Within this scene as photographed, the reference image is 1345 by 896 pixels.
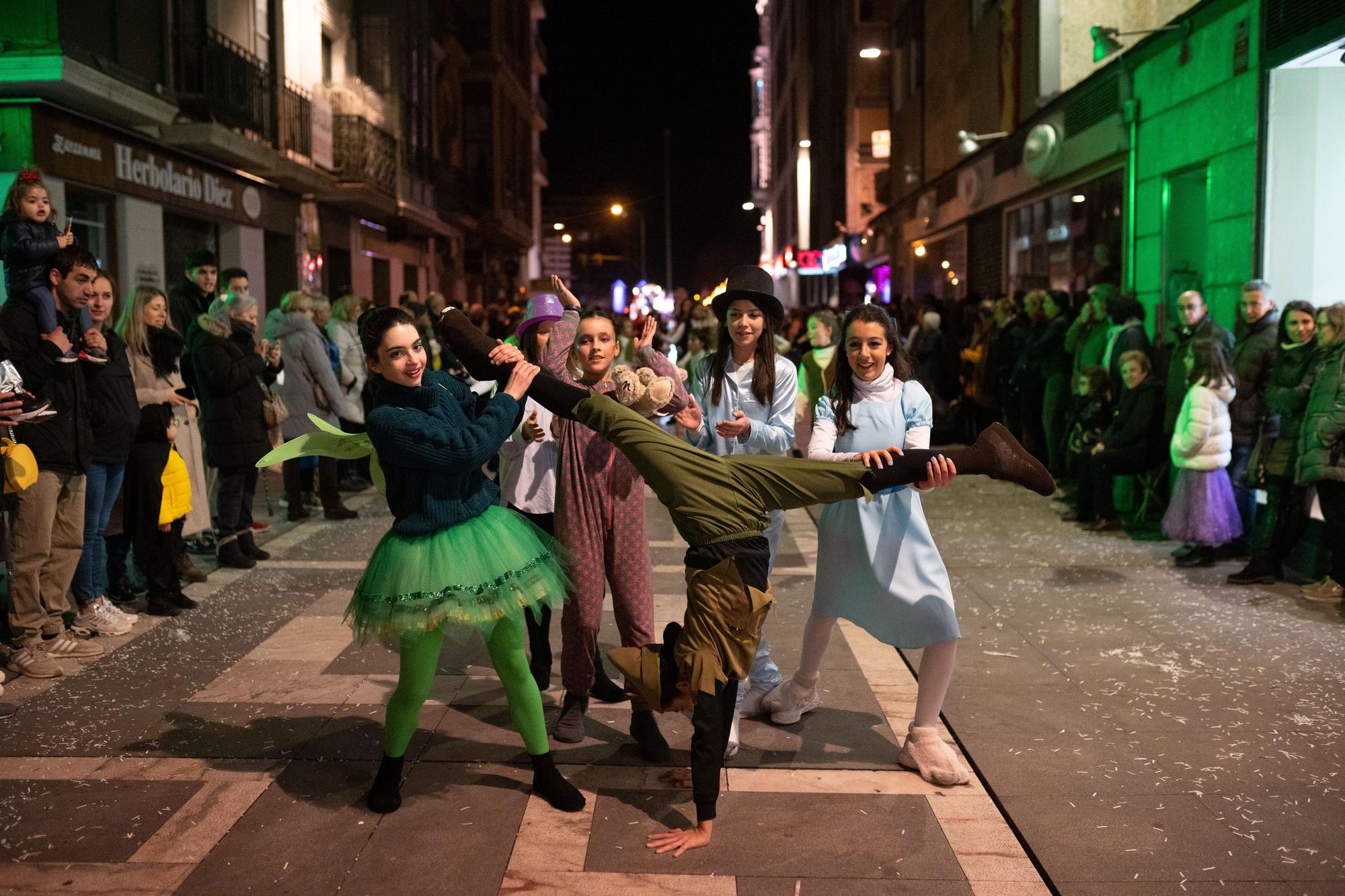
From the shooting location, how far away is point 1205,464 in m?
8.11

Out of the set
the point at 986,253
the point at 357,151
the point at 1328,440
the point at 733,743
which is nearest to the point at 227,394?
the point at 733,743

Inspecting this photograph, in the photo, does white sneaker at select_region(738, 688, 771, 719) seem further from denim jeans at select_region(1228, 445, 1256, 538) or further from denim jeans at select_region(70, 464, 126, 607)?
denim jeans at select_region(1228, 445, 1256, 538)

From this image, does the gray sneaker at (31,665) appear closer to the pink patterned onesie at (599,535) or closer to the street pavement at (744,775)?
the street pavement at (744,775)

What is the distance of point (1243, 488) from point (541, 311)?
5690 millimetres

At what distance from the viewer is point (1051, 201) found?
16.2 m

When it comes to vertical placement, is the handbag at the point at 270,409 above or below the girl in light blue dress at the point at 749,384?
below

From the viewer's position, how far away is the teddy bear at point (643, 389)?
13.3 feet

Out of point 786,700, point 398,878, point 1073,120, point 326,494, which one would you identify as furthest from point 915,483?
point 1073,120

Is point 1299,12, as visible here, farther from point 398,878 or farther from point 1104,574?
point 398,878

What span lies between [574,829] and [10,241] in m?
4.04

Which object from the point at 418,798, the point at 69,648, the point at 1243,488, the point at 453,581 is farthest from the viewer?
the point at 1243,488

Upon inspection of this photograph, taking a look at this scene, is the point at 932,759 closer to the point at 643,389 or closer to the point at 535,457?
the point at 643,389

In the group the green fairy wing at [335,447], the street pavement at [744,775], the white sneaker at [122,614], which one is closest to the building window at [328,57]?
the white sneaker at [122,614]

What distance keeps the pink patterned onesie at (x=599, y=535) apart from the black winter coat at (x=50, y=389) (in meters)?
2.79
